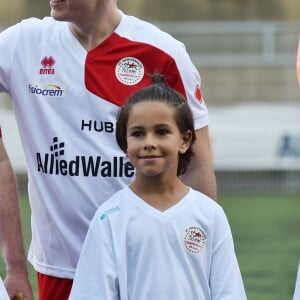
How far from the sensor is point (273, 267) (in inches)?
439

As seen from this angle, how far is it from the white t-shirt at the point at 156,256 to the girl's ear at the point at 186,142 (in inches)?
8.6

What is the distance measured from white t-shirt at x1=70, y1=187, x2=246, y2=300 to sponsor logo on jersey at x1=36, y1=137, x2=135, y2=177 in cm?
39

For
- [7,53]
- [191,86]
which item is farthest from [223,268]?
Answer: [7,53]

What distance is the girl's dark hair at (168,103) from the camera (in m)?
4.74

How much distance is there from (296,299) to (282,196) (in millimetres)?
Answer: 14558

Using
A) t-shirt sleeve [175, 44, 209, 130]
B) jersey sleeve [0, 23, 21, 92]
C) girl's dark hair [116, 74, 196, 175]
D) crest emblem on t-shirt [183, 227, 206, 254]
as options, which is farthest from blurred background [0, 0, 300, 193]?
crest emblem on t-shirt [183, 227, 206, 254]

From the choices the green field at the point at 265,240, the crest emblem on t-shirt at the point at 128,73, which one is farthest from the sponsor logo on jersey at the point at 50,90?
the green field at the point at 265,240

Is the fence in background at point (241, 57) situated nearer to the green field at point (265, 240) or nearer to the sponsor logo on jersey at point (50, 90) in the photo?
the green field at point (265, 240)

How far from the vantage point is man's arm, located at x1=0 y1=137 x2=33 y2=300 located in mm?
4980

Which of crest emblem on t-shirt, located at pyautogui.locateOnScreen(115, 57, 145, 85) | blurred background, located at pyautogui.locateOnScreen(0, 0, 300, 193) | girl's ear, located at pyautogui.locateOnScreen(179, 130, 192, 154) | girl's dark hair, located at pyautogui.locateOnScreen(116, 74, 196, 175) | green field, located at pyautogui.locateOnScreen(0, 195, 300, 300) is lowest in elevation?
green field, located at pyautogui.locateOnScreen(0, 195, 300, 300)

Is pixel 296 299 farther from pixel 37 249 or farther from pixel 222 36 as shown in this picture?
pixel 222 36

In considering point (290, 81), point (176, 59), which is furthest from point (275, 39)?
point (176, 59)

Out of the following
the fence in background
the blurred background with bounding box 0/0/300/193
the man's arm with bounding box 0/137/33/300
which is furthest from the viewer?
the fence in background

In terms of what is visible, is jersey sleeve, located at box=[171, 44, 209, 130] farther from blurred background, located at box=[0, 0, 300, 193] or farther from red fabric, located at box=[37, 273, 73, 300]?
blurred background, located at box=[0, 0, 300, 193]
